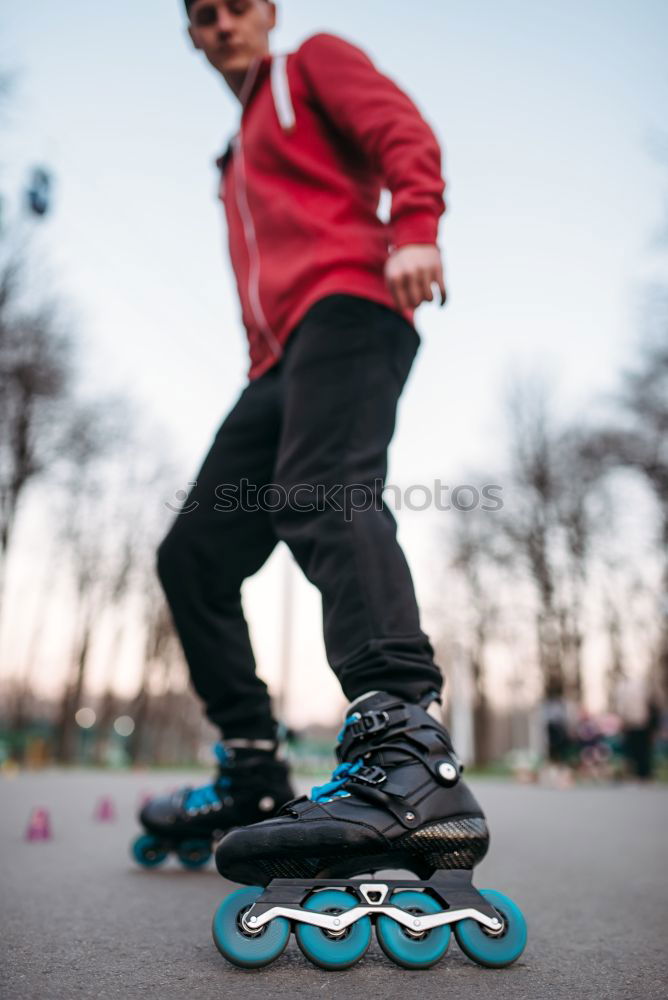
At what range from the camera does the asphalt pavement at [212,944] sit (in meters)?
1.01

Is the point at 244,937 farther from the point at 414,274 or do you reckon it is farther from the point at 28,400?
the point at 28,400

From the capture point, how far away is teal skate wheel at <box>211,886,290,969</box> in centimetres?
106

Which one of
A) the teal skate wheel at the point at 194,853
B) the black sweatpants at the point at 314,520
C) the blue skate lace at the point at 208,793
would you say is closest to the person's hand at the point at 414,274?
the black sweatpants at the point at 314,520

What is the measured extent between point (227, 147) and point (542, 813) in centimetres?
454

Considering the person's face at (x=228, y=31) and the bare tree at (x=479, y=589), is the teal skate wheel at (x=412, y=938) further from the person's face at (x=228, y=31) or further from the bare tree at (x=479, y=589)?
the bare tree at (x=479, y=589)

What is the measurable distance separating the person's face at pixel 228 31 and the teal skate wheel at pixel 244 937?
199 centimetres

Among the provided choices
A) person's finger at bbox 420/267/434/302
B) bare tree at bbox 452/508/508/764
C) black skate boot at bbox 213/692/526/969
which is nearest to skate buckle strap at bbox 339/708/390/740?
black skate boot at bbox 213/692/526/969

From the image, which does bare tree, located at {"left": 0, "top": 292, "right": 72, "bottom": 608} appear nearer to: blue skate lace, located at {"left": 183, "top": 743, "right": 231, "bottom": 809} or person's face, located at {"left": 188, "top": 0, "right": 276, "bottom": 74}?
person's face, located at {"left": 188, "top": 0, "right": 276, "bottom": 74}

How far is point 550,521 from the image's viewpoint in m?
23.0

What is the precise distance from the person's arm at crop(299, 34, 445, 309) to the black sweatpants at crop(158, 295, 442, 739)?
16 cm

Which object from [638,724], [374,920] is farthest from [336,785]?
[638,724]

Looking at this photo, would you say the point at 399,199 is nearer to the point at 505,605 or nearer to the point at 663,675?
the point at 505,605

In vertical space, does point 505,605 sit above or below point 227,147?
above

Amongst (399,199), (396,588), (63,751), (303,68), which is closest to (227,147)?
(303,68)
